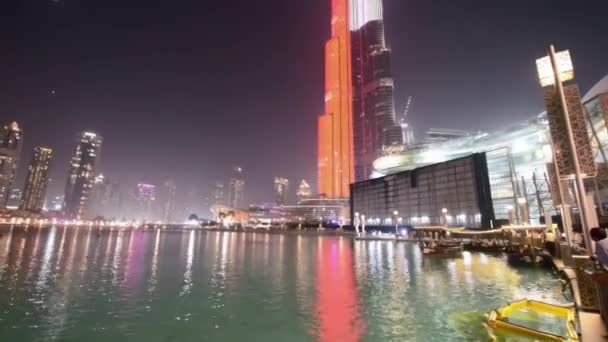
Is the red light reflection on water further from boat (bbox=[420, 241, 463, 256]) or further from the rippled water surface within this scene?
boat (bbox=[420, 241, 463, 256])

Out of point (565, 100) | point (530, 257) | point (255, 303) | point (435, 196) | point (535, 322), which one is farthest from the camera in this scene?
point (435, 196)

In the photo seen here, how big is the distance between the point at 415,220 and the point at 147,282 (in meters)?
100

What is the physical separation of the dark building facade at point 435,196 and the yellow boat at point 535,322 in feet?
202

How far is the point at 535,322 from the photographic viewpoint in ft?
38.6

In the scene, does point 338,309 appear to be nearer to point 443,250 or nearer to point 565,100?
point 565,100

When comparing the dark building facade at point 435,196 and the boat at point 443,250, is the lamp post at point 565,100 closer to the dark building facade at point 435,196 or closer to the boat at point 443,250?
the boat at point 443,250

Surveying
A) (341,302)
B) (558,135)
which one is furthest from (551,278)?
(341,302)

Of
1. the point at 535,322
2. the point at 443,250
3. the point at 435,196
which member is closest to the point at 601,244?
the point at 535,322

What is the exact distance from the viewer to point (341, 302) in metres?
15.5

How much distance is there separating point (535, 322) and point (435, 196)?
9399 cm

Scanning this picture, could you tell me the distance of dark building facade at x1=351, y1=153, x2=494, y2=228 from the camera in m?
83.2

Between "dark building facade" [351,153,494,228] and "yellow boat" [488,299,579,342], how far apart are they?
202 feet

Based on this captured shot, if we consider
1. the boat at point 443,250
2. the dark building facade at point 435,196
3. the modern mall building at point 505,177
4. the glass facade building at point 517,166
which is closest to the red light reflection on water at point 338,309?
the boat at point 443,250

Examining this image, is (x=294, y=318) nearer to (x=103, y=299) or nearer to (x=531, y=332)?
(x=531, y=332)
